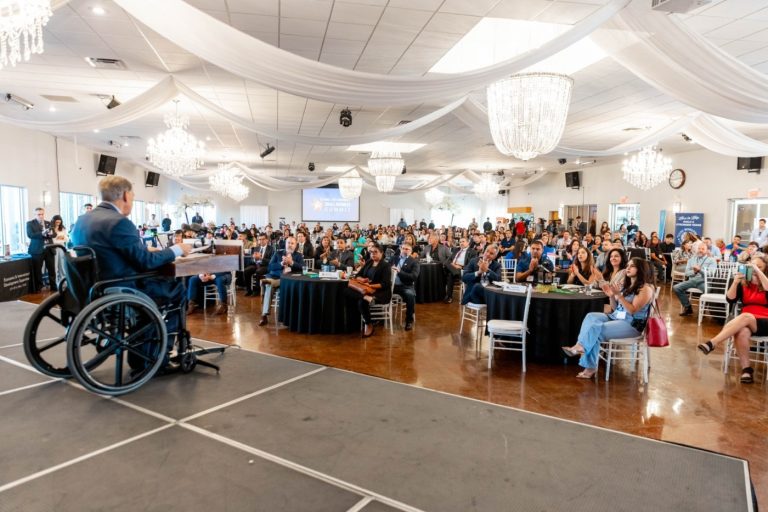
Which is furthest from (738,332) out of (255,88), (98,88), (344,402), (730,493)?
(98,88)

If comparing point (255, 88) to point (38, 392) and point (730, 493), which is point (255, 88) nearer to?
point (38, 392)

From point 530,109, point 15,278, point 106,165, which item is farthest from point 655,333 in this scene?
point 106,165

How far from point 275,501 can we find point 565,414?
2.38 meters

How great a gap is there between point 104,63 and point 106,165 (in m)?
9.19

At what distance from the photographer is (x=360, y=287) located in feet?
19.1

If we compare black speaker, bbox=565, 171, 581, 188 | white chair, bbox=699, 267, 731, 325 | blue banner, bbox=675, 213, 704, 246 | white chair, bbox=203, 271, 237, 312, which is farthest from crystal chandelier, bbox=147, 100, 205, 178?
black speaker, bbox=565, 171, 581, 188

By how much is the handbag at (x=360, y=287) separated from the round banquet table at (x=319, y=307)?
0.51 feet

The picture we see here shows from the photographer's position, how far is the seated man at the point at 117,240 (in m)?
3.17

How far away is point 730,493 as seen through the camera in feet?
7.58

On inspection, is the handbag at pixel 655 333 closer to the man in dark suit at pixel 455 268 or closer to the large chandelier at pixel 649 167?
the man in dark suit at pixel 455 268

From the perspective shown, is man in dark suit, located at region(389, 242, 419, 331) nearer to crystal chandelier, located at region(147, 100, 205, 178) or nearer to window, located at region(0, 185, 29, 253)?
crystal chandelier, located at region(147, 100, 205, 178)

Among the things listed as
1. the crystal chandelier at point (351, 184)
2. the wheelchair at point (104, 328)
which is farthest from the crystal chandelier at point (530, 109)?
the crystal chandelier at point (351, 184)

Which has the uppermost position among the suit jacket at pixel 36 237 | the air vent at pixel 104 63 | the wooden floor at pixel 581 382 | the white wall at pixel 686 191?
the air vent at pixel 104 63

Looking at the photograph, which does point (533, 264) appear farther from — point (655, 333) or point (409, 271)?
point (655, 333)
